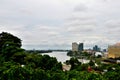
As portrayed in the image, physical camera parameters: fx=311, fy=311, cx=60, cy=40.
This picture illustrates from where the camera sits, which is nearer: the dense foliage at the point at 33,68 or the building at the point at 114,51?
the dense foliage at the point at 33,68

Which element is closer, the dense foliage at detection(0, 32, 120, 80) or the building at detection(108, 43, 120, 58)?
the dense foliage at detection(0, 32, 120, 80)

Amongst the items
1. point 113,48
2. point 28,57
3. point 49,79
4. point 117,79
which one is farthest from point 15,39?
point 113,48

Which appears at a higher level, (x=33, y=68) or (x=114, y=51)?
(x=114, y=51)

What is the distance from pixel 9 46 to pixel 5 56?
1828 mm

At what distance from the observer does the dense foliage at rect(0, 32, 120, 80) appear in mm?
20375

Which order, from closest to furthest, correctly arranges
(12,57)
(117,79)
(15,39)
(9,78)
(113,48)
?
1. (9,78)
2. (117,79)
3. (12,57)
4. (15,39)
5. (113,48)

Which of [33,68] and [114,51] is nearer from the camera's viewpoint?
[33,68]

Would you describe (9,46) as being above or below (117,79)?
above

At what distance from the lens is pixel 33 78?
20.7 meters

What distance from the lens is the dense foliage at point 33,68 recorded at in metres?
20.4

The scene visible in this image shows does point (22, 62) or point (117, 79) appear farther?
point (22, 62)

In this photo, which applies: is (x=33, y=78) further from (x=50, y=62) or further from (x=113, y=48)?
(x=113, y=48)

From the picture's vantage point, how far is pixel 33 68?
30875 millimetres

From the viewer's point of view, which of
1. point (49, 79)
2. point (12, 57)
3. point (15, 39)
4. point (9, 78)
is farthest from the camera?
point (15, 39)
